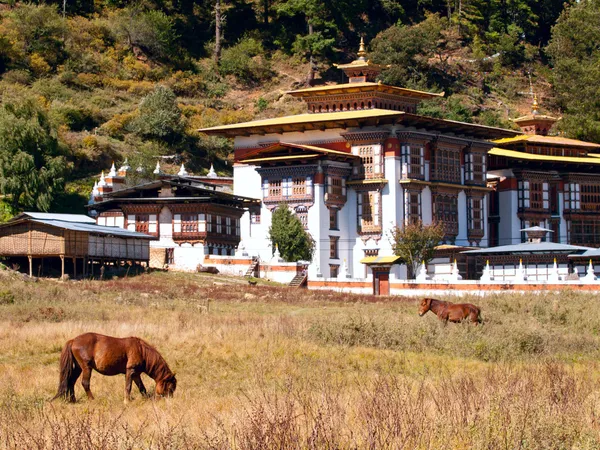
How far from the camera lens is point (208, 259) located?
263ft

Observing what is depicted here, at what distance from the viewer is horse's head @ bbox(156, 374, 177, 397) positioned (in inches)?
1011

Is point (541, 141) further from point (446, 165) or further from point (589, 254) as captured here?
point (589, 254)

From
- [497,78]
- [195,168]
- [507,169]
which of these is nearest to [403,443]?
[507,169]

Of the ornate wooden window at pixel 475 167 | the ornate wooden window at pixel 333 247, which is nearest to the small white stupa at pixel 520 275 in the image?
the ornate wooden window at pixel 333 247

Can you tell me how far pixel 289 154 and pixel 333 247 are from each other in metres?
7.21

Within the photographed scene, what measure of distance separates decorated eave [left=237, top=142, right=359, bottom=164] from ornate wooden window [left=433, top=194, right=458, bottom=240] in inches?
279

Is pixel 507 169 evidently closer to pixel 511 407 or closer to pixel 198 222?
pixel 198 222

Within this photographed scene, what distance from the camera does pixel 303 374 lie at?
29.4 meters

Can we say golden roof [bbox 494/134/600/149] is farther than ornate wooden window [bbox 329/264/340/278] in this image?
Yes

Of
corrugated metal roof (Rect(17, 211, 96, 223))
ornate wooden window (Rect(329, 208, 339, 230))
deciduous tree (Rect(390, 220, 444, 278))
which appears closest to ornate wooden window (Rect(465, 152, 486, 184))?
deciduous tree (Rect(390, 220, 444, 278))

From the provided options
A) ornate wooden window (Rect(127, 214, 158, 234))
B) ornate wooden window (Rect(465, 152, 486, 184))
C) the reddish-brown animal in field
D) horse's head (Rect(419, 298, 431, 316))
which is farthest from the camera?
ornate wooden window (Rect(465, 152, 486, 184))

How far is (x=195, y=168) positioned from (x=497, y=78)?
1938 inches

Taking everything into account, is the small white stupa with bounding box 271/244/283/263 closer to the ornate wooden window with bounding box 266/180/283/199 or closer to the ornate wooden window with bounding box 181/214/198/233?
the ornate wooden window with bounding box 266/180/283/199

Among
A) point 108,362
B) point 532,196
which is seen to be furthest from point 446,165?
point 108,362
